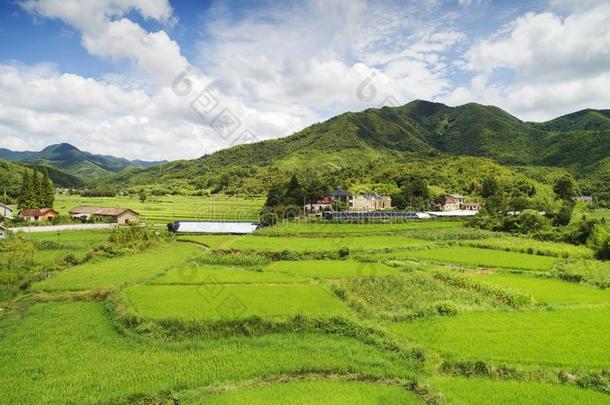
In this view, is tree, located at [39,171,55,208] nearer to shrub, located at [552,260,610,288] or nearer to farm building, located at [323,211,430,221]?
farm building, located at [323,211,430,221]

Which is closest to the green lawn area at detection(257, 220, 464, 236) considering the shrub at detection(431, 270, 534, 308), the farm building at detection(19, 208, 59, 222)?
the shrub at detection(431, 270, 534, 308)

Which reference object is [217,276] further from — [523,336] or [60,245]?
[60,245]

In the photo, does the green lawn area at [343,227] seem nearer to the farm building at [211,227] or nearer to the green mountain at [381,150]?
the farm building at [211,227]

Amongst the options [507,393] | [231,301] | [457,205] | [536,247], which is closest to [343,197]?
[457,205]

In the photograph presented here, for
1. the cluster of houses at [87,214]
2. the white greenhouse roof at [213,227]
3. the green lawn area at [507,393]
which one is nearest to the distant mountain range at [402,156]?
the cluster of houses at [87,214]

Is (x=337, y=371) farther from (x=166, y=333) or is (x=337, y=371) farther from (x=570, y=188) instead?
(x=570, y=188)

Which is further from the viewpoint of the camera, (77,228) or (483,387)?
(77,228)

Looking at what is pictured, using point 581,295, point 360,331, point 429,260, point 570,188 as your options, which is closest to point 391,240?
point 429,260
